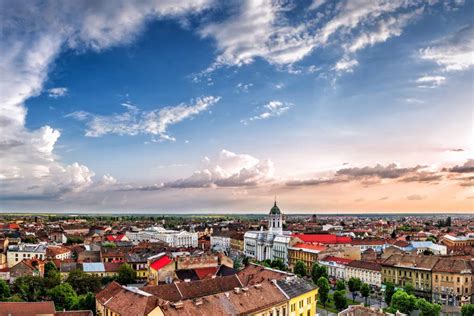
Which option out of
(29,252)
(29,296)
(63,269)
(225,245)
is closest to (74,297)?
(29,296)

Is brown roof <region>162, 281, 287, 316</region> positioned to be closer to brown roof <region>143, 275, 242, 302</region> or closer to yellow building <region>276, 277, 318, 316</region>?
yellow building <region>276, 277, 318, 316</region>

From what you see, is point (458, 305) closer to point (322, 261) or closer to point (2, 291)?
point (322, 261)

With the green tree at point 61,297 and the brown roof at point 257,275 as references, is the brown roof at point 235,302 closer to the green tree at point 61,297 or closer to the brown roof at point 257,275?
the brown roof at point 257,275

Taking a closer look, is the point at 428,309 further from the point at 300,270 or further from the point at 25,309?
the point at 25,309

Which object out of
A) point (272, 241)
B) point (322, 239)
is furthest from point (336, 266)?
point (322, 239)

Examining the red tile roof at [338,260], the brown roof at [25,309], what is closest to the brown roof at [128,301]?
the brown roof at [25,309]
